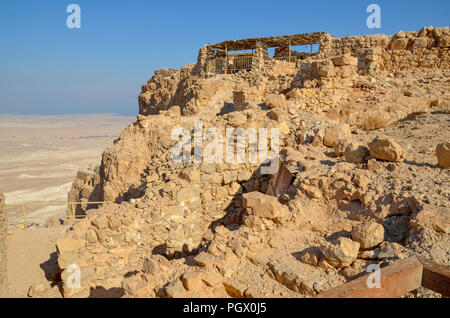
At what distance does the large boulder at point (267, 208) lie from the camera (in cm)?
451

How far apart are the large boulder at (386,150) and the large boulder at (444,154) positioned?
497 millimetres

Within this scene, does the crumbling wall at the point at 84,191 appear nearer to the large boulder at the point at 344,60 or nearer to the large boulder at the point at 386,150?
the large boulder at the point at 344,60

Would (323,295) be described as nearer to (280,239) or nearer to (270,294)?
(270,294)

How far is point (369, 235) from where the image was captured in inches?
139

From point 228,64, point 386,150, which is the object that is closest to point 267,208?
point 386,150

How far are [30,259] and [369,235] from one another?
25.1 ft

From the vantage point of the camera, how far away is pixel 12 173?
29875 mm

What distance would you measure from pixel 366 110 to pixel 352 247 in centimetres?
566

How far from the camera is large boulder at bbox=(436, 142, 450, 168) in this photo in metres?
4.32

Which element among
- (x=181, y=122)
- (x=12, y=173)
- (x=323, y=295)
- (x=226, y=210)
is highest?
(x=181, y=122)

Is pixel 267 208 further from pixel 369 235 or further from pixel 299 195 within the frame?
pixel 369 235

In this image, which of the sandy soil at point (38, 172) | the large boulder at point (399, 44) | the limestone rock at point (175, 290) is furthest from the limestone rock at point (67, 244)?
the large boulder at point (399, 44)
